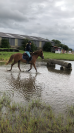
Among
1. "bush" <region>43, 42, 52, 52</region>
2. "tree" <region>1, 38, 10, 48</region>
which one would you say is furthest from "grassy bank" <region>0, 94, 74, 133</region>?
"bush" <region>43, 42, 52, 52</region>

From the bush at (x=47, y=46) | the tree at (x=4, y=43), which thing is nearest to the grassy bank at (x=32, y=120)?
the tree at (x=4, y=43)

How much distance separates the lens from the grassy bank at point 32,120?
2.86m

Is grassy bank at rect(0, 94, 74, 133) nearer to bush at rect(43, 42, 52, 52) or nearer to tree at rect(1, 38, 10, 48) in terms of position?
tree at rect(1, 38, 10, 48)

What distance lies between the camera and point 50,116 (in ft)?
11.1

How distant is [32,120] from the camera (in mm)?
3100

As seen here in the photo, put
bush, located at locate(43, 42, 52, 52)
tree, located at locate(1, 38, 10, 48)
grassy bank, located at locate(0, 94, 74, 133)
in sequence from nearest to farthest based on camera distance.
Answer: grassy bank, located at locate(0, 94, 74, 133) < tree, located at locate(1, 38, 10, 48) < bush, located at locate(43, 42, 52, 52)

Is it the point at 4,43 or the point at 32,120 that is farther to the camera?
the point at 4,43

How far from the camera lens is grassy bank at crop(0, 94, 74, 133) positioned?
286 cm

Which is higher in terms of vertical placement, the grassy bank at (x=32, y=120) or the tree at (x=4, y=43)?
the tree at (x=4, y=43)

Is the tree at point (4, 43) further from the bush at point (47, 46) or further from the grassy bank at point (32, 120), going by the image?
the grassy bank at point (32, 120)

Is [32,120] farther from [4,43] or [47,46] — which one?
[47,46]

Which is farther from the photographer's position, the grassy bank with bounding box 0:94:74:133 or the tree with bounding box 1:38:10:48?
the tree with bounding box 1:38:10:48

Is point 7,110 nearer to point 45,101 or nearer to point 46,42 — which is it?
point 45,101

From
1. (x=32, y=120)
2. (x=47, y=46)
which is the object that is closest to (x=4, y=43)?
(x=47, y=46)
